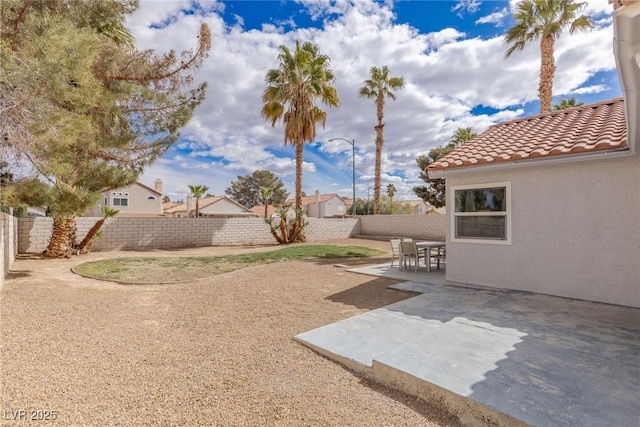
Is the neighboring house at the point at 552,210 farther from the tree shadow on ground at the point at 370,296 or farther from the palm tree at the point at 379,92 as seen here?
the palm tree at the point at 379,92

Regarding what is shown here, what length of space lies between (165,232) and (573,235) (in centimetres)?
1859

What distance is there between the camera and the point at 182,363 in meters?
3.94

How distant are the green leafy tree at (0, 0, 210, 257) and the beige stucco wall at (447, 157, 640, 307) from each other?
29.3ft

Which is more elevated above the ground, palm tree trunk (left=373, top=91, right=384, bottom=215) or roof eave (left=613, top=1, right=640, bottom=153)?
palm tree trunk (left=373, top=91, right=384, bottom=215)

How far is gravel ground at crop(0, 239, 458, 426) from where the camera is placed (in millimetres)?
2893

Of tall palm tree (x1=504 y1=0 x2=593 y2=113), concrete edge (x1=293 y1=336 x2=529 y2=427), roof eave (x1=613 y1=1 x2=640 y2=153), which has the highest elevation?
tall palm tree (x1=504 y1=0 x2=593 y2=113)

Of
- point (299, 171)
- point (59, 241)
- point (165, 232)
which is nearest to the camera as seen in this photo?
point (59, 241)

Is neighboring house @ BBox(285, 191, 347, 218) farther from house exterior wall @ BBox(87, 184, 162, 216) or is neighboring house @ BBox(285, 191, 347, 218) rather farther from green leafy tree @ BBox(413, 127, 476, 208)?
house exterior wall @ BBox(87, 184, 162, 216)

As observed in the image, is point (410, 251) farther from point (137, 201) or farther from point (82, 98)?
point (137, 201)

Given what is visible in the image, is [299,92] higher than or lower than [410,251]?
higher

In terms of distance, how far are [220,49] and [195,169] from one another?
77.0 ft

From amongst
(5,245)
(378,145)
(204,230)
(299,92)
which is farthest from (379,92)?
(5,245)

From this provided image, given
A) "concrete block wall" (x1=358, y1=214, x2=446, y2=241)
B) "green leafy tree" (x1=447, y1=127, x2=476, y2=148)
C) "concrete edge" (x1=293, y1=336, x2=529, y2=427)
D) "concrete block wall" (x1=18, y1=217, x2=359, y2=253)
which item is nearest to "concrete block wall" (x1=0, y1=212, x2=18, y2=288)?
"concrete block wall" (x1=18, y1=217, x2=359, y2=253)

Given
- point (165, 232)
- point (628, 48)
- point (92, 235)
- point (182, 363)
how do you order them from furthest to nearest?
point (165, 232), point (92, 235), point (182, 363), point (628, 48)
